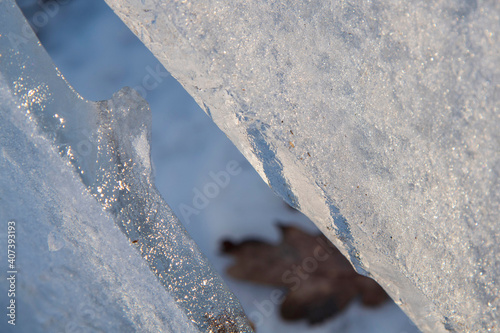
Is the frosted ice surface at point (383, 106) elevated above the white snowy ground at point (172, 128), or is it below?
above

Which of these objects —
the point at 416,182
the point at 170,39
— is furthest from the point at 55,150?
the point at 416,182

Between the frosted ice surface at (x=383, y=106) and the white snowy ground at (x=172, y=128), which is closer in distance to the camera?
the frosted ice surface at (x=383, y=106)

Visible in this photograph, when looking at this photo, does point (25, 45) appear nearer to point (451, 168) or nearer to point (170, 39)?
point (170, 39)

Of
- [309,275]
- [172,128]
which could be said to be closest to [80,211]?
[172,128]

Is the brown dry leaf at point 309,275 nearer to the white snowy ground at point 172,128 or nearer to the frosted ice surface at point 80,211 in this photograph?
the white snowy ground at point 172,128

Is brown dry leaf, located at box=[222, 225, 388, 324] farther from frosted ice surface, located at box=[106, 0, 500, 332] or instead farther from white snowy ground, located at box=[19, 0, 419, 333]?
frosted ice surface, located at box=[106, 0, 500, 332]

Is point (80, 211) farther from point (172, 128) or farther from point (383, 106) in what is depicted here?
point (383, 106)

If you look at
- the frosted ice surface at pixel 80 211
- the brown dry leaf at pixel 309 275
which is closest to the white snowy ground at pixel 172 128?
the brown dry leaf at pixel 309 275
